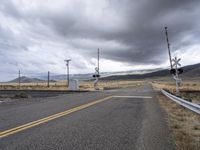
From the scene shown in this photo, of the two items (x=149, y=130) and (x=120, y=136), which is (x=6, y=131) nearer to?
(x=120, y=136)

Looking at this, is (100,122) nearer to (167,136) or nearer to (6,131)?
(167,136)

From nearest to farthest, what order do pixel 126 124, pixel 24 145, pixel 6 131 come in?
pixel 24 145
pixel 6 131
pixel 126 124

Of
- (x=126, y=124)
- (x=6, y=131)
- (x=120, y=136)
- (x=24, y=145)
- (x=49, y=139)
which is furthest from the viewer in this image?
(x=126, y=124)

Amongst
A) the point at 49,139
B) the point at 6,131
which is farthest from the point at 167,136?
the point at 6,131

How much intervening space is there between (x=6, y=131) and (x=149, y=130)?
455 cm

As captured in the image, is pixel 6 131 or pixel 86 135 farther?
pixel 6 131

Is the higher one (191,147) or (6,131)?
(6,131)

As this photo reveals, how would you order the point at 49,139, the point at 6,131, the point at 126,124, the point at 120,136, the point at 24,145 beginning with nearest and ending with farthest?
the point at 24,145, the point at 49,139, the point at 120,136, the point at 6,131, the point at 126,124

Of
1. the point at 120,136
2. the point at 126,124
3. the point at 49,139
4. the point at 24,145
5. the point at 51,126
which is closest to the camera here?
the point at 24,145

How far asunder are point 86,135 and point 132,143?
144 centimetres

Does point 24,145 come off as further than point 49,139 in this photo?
→ No

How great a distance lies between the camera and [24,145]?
558 cm

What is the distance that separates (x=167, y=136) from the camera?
22.1 feet

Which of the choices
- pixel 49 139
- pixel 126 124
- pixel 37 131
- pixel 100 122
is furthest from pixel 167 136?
pixel 37 131
